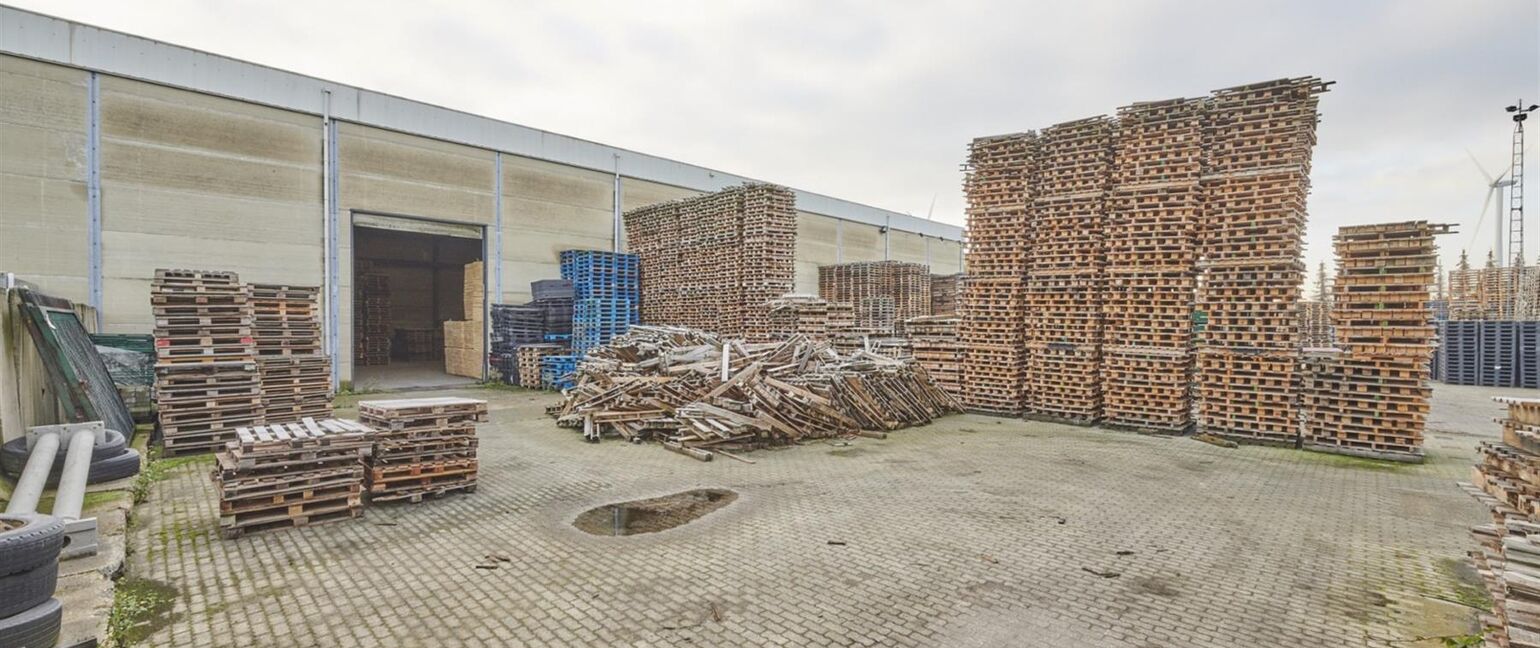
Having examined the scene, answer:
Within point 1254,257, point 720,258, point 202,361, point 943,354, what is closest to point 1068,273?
point 1254,257

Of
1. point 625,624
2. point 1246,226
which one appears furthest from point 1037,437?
point 625,624

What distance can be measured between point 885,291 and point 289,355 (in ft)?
69.9

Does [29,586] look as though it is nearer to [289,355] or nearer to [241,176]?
[289,355]

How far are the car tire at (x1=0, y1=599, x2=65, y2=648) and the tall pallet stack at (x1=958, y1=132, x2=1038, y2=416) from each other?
48.4ft

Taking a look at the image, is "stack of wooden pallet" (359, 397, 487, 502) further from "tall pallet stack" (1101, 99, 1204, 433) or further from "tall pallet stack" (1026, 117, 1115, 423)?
"tall pallet stack" (1101, 99, 1204, 433)

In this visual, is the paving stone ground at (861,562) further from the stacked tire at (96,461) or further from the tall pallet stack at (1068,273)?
the tall pallet stack at (1068,273)

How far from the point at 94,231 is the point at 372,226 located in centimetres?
589

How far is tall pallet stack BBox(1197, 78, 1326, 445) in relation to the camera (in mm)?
11562

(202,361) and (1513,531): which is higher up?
(202,361)

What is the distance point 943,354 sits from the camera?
16.2m

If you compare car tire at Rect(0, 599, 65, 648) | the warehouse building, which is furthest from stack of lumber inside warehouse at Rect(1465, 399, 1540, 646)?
the warehouse building

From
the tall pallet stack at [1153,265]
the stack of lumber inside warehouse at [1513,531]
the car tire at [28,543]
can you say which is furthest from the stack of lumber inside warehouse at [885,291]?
the car tire at [28,543]

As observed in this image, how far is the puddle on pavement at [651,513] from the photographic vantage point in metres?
6.88

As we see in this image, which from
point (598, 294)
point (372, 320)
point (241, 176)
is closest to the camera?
point (241, 176)
